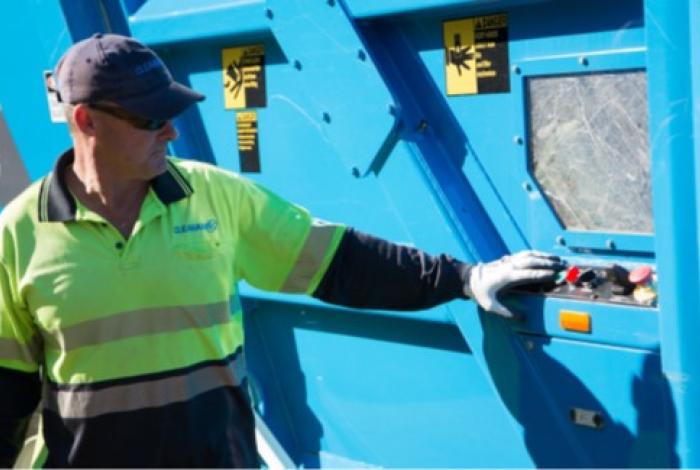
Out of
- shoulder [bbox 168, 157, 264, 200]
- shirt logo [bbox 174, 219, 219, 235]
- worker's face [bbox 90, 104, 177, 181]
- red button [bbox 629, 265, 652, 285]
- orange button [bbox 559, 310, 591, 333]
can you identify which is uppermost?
worker's face [bbox 90, 104, 177, 181]

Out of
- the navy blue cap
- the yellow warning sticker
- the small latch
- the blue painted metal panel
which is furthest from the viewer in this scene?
the blue painted metal panel

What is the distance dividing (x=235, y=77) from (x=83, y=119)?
0.96 m

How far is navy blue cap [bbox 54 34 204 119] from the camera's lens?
7.01 ft

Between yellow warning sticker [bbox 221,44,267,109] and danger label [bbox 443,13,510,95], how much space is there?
64cm

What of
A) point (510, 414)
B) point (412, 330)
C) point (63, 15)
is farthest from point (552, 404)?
point (63, 15)

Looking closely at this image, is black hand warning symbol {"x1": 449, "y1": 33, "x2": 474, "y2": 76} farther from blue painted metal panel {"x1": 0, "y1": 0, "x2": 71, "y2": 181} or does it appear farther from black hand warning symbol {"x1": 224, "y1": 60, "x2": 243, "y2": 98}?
blue painted metal panel {"x1": 0, "y1": 0, "x2": 71, "y2": 181}

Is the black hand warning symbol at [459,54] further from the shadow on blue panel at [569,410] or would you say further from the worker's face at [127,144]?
the worker's face at [127,144]

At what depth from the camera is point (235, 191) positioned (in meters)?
2.37

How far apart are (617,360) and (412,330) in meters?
0.68

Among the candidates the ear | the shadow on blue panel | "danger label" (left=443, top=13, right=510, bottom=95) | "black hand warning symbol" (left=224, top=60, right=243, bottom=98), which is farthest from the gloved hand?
"black hand warning symbol" (left=224, top=60, right=243, bottom=98)

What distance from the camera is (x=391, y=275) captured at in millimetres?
2420

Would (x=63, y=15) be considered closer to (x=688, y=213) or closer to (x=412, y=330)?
(x=412, y=330)

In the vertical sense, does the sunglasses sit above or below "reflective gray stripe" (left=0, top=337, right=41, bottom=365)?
above

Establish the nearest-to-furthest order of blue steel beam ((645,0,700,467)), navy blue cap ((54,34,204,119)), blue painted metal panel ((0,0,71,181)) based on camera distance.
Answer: blue steel beam ((645,0,700,467)), navy blue cap ((54,34,204,119)), blue painted metal panel ((0,0,71,181))
